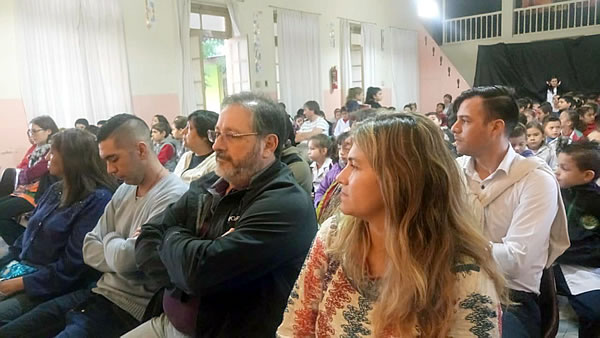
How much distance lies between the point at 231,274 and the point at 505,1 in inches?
498

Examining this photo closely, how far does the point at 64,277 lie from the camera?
213 cm

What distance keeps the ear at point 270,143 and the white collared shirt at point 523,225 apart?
844 mm

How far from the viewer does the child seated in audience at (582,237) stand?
6.93ft

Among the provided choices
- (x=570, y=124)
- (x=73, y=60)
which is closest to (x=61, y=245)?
(x=570, y=124)

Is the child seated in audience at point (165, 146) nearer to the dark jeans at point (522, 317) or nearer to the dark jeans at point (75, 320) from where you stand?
the dark jeans at point (75, 320)

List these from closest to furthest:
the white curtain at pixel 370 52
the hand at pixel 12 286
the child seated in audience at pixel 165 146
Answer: the hand at pixel 12 286, the child seated in audience at pixel 165 146, the white curtain at pixel 370 52

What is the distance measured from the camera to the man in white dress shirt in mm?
1675

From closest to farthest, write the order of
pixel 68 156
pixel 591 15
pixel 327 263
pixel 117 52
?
pixel 327 263 → pixel 68 156 → pixel 117 52 → pixel 591 15

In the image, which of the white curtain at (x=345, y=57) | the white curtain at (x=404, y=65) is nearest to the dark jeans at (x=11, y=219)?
the white curtain at (x=345, y=57)

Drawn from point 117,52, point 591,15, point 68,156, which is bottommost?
point 68,156

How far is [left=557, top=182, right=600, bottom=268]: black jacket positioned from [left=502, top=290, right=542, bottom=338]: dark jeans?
68cm

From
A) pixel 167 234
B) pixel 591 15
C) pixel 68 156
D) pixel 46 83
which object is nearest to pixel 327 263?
pixel 167 234

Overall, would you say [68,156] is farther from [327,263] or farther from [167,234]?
[327,263]

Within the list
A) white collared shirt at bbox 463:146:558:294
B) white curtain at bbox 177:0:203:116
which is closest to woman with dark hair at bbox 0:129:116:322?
white collared shirt at bbox 463:146:558:294
